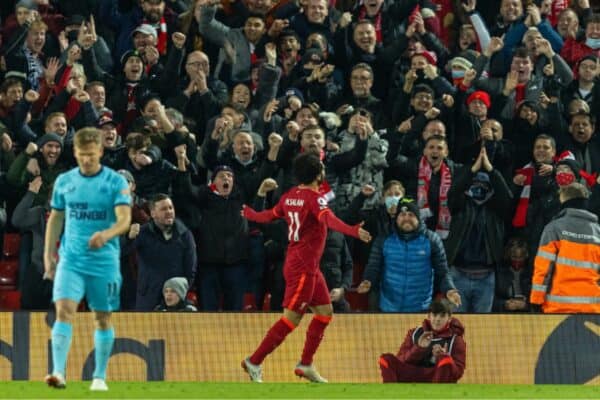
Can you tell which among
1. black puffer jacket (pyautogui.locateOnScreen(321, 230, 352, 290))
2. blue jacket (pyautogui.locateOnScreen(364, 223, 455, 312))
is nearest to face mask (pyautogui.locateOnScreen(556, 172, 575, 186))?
blue jacket (pyautogui.locateOnScreen(364, 223, 455, 312))

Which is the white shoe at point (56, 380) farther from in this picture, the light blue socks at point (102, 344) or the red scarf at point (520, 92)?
the red scarf at point (520, 92)

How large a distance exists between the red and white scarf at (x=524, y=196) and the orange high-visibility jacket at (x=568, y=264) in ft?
5.02

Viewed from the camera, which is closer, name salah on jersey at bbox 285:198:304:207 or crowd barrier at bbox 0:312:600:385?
name salah on jersey at bbox 285:198:304:207

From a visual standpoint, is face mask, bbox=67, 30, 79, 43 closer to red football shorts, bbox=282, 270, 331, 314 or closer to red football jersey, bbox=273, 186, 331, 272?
red football jersey, bbox=273, 186, 331, 272

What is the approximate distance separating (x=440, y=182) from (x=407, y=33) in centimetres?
261

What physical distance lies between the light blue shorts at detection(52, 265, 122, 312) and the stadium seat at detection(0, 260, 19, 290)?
573 centimetres

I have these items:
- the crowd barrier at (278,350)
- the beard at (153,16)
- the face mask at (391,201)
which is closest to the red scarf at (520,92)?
the face mask at (391,201)

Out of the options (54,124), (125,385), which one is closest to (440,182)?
(54,124)

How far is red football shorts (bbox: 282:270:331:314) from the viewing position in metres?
14.4

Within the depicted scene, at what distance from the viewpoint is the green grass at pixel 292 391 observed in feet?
40.2

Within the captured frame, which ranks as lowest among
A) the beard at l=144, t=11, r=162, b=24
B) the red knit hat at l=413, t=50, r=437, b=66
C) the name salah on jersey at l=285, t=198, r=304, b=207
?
the name salah on jersey at l=285, t=198, r=304, b=207

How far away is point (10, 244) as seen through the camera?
1794cm

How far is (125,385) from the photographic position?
532 inches

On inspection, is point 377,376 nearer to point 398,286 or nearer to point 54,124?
point 398,286
